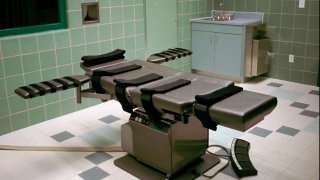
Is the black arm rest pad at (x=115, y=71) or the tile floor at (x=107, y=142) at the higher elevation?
the black arm rest pad at (x=115, y=71)

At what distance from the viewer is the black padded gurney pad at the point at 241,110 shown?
1637 mm

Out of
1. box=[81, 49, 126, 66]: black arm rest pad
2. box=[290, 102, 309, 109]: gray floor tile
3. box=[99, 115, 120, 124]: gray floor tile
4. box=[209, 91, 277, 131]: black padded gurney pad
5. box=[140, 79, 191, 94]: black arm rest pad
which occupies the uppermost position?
box=[81, 49, 126, 66]: black arm rest pad

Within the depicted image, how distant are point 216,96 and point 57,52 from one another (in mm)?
2044

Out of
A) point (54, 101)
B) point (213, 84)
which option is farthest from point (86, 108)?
point (213, 84)

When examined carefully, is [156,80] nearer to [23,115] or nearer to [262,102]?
[262,102]

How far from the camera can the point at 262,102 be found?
1789mm

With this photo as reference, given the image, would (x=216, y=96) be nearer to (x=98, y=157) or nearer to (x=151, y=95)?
(x=151, y=95)

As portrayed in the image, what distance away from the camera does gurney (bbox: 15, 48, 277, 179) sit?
69.5 inches

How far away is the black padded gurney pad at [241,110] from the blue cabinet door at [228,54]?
243cm

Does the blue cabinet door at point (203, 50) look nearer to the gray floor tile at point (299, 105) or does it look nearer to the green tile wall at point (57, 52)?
the green tile wall at point (57, 52)

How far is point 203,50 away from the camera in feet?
15.1

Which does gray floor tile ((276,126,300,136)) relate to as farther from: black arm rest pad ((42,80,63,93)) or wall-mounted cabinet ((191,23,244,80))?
black arm rest pad ((42,80,63,93))

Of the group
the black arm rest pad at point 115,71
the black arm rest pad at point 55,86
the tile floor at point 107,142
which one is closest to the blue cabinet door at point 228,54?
the tile floor at point 107,142

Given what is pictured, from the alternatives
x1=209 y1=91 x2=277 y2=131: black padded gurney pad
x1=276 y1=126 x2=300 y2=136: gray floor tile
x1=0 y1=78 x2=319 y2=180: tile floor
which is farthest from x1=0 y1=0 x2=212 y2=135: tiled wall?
x1=209 y1=91 x2=277 y2=131: black padded gurney pad
